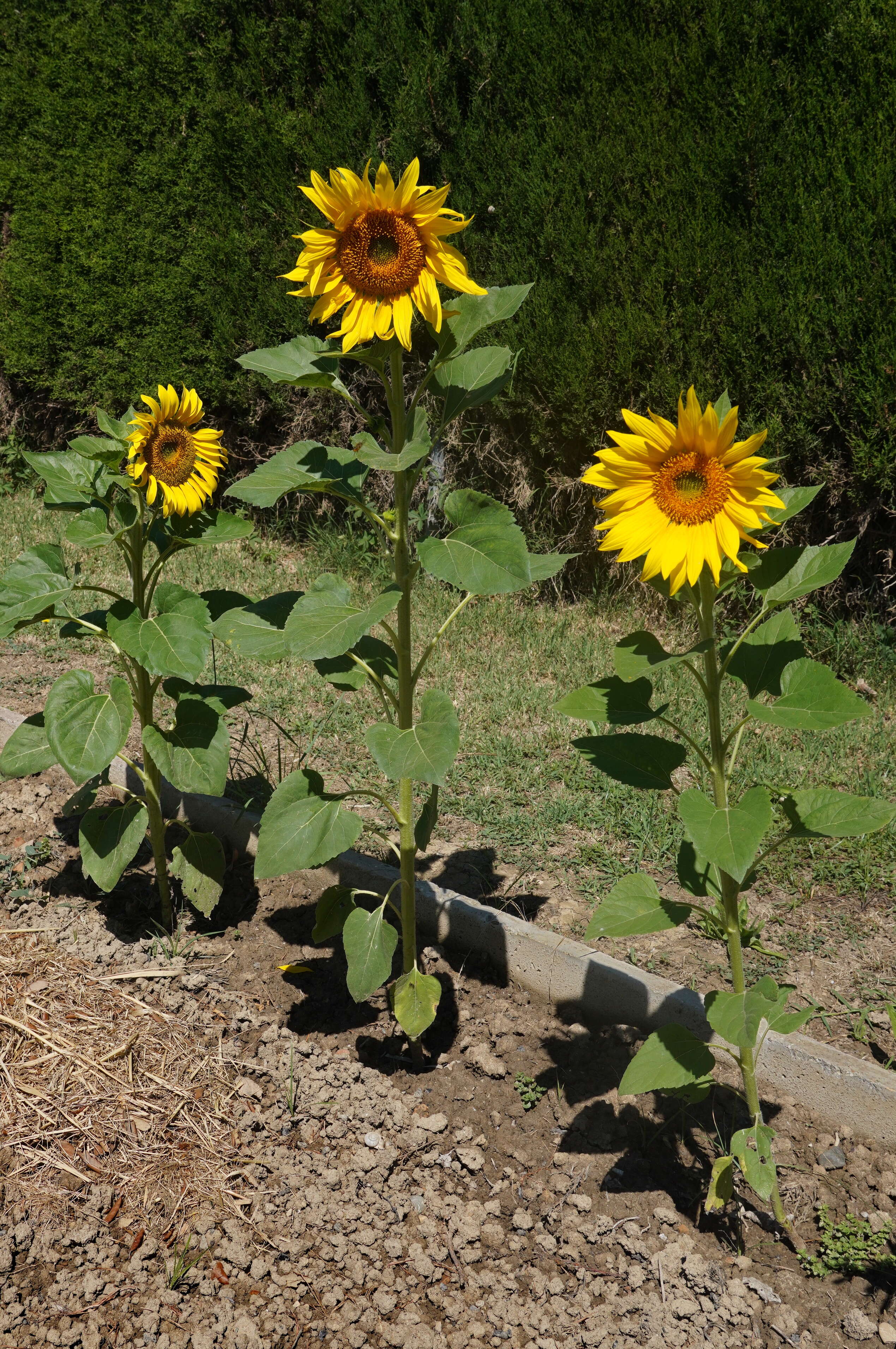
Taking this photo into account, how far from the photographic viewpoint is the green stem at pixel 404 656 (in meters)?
2.08

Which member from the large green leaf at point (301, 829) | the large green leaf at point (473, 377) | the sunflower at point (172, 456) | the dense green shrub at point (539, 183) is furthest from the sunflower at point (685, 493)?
the dense green shrub at point (539, 183)

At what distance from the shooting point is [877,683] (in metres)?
4.31

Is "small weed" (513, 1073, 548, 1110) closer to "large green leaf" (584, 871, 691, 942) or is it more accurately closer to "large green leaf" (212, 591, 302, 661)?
"large green leaf" (584, 871, 691, 942)

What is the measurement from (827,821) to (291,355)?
1.46 meters

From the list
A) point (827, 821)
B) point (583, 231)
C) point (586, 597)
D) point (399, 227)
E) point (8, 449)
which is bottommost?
point (8, 449)

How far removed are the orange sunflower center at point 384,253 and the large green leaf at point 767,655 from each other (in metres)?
0.95

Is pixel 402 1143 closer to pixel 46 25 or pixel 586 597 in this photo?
pixel 586 597

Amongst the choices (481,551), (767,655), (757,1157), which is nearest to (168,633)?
(481,551)

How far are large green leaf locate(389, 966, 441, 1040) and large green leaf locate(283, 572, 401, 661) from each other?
88cm

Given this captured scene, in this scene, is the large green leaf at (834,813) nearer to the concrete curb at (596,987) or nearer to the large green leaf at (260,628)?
the concrete curb at (596,987)

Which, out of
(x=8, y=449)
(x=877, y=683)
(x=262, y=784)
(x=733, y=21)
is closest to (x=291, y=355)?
(x=262, y=784)

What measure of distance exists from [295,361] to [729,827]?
1.32 metres

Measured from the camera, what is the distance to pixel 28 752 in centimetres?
271

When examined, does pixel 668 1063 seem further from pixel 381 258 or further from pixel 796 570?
pixel 381 258
